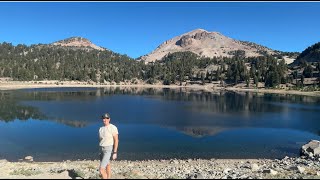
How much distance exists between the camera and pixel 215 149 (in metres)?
45.6

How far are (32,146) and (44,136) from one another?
267 inches

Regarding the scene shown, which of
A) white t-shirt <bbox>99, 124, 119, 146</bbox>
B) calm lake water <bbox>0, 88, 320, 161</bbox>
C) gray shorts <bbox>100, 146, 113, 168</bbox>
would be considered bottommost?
calm lake water <bbox>0, 88, 320, 161</bbox>

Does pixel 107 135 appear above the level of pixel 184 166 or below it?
above

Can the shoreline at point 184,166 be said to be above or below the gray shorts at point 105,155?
below

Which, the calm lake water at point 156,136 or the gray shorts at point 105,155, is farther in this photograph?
the calm lake water at point 156,136

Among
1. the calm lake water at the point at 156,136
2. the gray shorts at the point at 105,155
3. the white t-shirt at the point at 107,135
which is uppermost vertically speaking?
the white t-shirt at the point at 107,135

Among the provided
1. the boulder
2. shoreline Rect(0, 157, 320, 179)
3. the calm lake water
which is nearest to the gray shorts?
shoreline Rect(0, 157, 320, 179)

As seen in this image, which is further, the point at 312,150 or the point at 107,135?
the point at 312,150

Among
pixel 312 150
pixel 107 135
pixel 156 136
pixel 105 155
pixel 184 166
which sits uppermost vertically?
pixel 107 135

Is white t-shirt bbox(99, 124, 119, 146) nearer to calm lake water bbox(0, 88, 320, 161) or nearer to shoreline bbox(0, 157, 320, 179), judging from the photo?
shoreline bbox(0, 157, 320, 179)

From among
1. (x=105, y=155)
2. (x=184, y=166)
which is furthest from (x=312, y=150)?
(x=105, y=155)

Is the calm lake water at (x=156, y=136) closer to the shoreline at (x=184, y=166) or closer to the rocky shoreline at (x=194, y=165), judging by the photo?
the rocky shoreline at (x=194, y=165)

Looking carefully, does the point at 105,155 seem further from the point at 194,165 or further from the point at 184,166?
the point at 194,165

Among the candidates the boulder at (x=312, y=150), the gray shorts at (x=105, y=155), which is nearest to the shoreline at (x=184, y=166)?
the boulder at (x=312, y=150)
